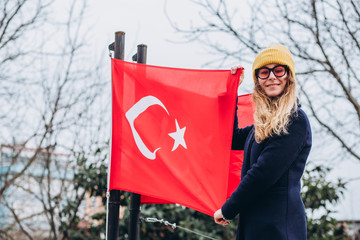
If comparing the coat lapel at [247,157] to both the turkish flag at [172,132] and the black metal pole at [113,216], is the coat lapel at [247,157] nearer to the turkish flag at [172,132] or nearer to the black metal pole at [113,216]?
the turkish flag at [172,132]

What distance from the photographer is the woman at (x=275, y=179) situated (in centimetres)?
216

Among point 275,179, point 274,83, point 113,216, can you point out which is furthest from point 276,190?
point 113,216

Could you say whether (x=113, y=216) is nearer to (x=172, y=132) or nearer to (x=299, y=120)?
(x=172, y=132)

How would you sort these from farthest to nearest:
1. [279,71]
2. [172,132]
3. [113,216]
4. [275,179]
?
[113,216] → [172,132] → [279,71] → [275,179]

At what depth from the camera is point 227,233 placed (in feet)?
21.5

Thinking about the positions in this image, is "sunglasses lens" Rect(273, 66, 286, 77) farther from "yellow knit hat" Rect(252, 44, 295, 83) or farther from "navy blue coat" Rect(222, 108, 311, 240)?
"navy blue coat" Rect(222, 108, 311, 240)

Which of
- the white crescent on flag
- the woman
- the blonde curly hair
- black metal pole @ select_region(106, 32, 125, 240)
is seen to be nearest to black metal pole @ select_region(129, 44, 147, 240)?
black metal pole @ select_region(106, 32, 125, 240)

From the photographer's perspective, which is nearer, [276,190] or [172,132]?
[276,190]

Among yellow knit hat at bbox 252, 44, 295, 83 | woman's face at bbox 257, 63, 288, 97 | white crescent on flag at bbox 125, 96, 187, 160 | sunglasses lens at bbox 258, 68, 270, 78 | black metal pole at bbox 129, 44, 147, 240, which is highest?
yellow knit hat at bbox 252, 44, 295, 83

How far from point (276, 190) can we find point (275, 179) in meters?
0.07

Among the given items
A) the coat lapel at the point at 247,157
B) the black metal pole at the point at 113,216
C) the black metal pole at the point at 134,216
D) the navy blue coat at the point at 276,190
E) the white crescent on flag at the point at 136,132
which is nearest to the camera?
the navy blue coat at the point at 276,190

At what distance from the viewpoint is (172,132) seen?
3.21 meters

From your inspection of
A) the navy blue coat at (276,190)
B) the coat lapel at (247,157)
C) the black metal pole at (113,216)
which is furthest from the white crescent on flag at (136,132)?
the navy blue coat at (276,190)

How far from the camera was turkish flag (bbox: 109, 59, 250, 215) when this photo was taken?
3004 millimetres
